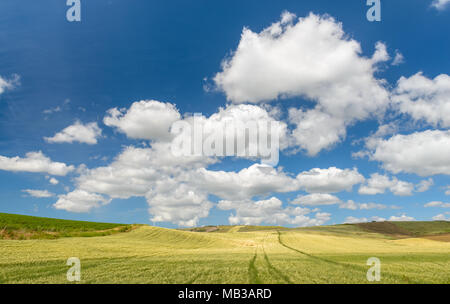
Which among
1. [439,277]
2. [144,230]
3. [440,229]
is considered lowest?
[440,229]

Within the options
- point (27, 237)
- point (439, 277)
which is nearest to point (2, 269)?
point (439, 277)

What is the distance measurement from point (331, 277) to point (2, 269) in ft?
72.7
